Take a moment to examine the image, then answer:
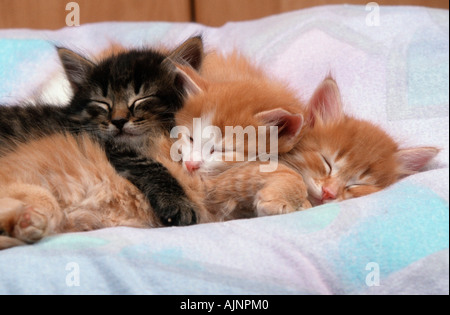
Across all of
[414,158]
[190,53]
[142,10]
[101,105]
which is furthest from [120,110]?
[142,10]

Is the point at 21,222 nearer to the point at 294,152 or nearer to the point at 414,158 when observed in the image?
the point at 294,152

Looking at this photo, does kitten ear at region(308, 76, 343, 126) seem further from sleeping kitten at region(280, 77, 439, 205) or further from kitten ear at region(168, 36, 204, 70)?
kitten ear at region(168, 36, 204, 70)

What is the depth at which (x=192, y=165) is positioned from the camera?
122 centimetres

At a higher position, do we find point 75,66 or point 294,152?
point 75,66

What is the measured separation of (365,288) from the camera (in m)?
0.84

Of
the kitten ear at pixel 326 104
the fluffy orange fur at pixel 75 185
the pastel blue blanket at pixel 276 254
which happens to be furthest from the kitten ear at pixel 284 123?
the fluffy orange fur at pixel 75 185

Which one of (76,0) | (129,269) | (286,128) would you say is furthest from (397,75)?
(76,0)

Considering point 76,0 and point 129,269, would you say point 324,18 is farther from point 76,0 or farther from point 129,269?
point 129,269

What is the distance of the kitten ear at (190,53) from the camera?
4.81 feet

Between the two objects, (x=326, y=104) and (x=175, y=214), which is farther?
(x=326, y=104)

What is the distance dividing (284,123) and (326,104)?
0.70 feet

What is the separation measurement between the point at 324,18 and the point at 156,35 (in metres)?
0.76

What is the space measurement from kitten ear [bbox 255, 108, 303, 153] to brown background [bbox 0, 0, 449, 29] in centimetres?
144

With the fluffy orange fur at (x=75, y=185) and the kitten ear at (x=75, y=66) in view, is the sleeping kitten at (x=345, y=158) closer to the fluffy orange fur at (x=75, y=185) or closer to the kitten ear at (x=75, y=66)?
the fluffy orange fur at (x=75, y=185)
